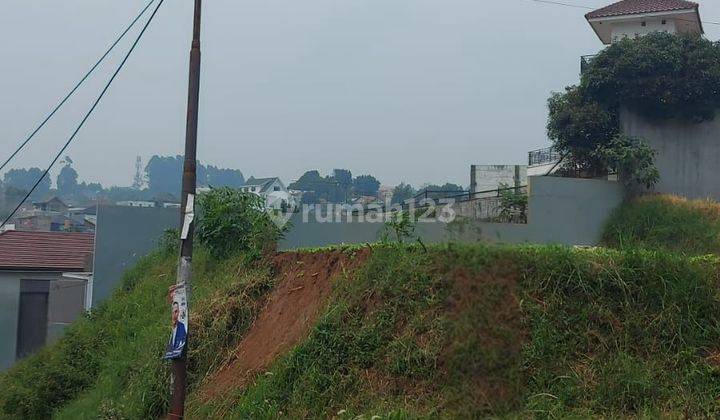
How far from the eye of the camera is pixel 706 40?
70.2ft

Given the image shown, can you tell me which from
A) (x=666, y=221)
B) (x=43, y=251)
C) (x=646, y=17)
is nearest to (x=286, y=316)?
(x=666, y=221)

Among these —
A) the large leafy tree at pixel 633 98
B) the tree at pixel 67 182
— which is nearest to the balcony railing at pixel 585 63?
the large leafy tree at pixel 633 98

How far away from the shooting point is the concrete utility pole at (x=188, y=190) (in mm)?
8750

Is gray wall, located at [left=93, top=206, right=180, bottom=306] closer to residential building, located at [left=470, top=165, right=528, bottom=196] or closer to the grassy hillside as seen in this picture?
residential building, located at [left=470, top=165, right=528, bottom=196]

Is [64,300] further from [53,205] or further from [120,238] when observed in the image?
[53,205]

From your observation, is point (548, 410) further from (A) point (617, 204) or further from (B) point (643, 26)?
(B) point (643, 26)

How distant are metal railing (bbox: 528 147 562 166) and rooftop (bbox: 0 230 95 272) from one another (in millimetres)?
15383

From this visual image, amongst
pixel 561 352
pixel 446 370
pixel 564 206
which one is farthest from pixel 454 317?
pixel 564 206

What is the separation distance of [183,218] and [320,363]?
239cm

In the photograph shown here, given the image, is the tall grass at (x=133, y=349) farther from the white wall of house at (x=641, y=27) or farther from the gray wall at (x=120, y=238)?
the white wall of house at (x=641, y=27)

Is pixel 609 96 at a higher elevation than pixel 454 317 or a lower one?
higher

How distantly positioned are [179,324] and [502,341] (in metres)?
3.76

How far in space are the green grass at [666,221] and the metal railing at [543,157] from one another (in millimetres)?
4485

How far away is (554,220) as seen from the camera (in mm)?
19984
